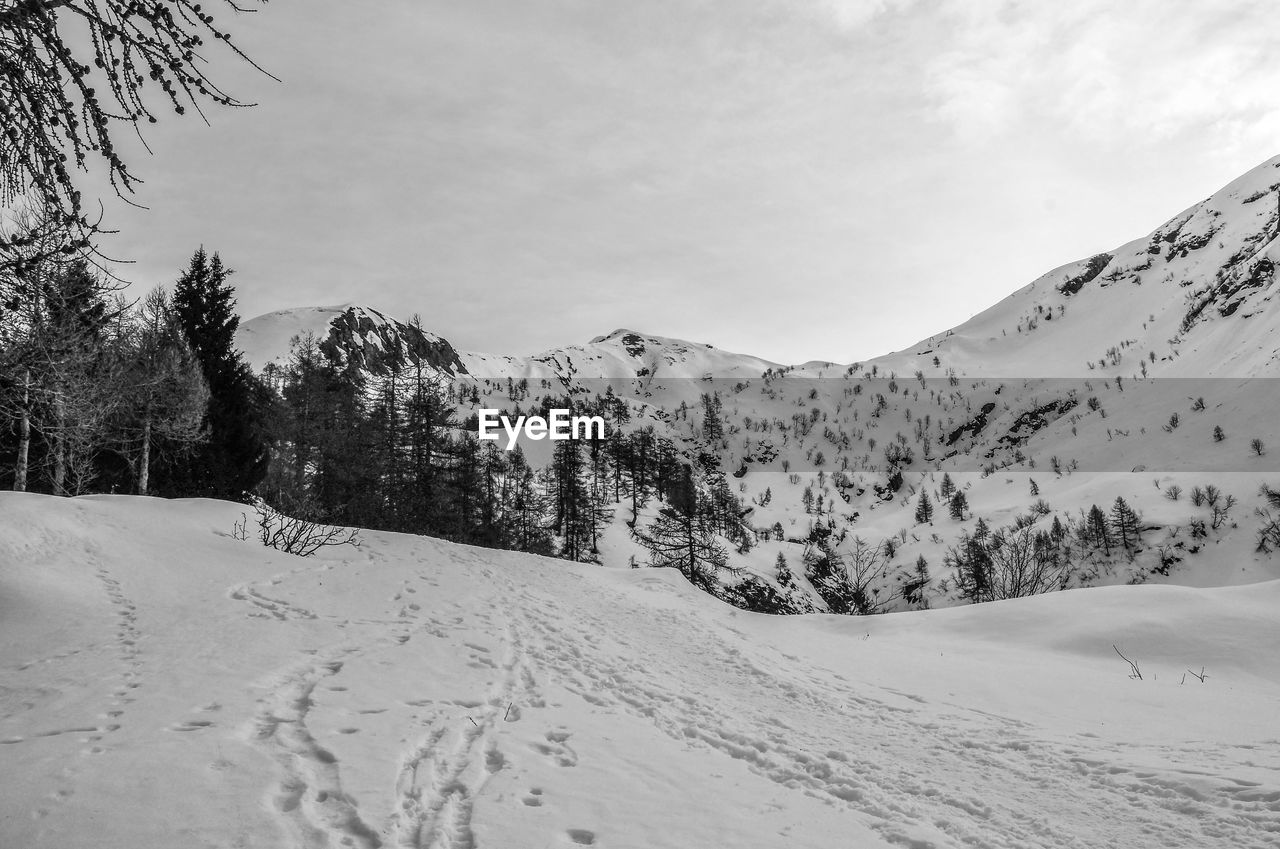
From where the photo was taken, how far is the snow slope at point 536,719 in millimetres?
3637

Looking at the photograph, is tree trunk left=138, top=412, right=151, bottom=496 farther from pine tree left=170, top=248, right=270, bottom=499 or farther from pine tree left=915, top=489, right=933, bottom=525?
pine tree left=915, top=489, right=933, bottom=525

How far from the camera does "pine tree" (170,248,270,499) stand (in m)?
21.8

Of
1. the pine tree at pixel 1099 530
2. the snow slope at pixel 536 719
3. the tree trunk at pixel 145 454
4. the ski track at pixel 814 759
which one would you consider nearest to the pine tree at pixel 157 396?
the tree trunk at pixel 145 454

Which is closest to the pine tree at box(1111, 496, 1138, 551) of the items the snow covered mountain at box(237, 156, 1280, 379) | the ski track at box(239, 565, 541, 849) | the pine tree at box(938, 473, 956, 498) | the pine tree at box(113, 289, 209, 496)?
the snow covered mountain at box(237, 156, 1280, 379)

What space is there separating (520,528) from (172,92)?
131 ft

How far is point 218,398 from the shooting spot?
2248 centimetres

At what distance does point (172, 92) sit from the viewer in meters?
3.44

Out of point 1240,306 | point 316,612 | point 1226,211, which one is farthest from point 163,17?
point 1226,211

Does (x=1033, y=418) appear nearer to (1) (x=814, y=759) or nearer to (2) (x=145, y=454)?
(2) (x=145, y=454)

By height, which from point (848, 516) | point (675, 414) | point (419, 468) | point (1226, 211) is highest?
point (1226, 211)

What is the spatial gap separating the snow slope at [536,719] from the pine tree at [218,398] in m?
11.0

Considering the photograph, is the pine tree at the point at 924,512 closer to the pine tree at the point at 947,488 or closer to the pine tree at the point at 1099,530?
the pine tree at the point at 947,488

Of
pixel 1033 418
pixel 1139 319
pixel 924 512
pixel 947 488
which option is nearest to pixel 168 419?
pixel 924 512

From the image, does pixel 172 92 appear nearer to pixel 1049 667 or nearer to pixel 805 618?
pixel 1049 667
